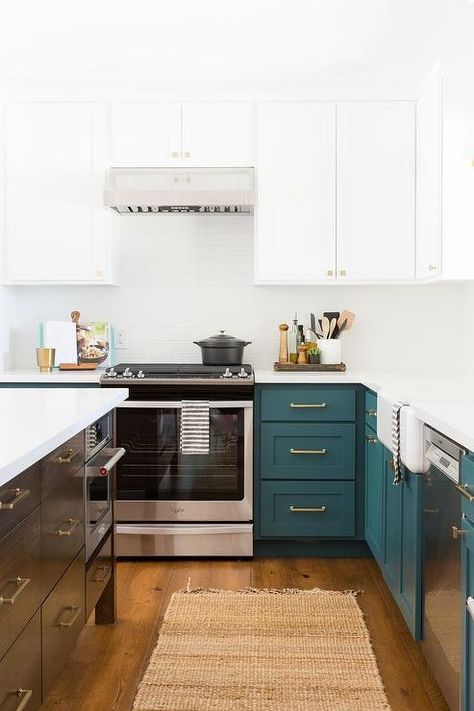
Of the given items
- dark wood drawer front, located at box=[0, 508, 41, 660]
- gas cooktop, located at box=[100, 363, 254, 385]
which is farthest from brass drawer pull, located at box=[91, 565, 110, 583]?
gas cooktop, located at box=[100, 363, 254, 385]

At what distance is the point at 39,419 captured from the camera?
6.86ft

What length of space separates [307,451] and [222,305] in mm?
1115

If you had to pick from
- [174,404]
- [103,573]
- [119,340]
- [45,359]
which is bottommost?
[103,573]

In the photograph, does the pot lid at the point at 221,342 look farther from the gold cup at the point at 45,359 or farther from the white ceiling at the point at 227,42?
the white ceiling at the point at 227,42

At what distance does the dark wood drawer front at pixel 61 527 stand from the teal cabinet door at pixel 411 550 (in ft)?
3.71

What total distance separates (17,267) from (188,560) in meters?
1.87

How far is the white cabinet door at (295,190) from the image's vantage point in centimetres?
408

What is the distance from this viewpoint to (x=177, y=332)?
4492 millimetres

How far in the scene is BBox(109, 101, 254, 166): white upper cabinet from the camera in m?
4.09

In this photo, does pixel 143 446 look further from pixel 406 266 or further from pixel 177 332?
pixel 406 266

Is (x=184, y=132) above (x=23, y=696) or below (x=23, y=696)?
above

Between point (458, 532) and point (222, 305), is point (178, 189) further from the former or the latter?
point (458, 532)

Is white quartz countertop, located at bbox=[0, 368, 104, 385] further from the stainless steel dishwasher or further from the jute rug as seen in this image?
the stainless steel dishwasher

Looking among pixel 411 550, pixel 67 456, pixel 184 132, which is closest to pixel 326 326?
pixel 184 132
